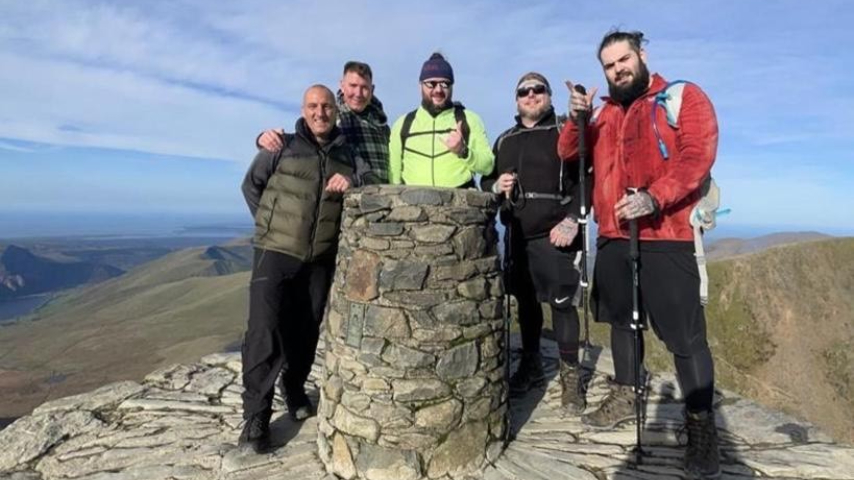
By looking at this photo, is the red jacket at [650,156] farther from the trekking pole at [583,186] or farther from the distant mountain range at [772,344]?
the distant mountain range at [772,344]

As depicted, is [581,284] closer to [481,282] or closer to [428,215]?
[481,282]

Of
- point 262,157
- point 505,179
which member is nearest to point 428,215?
point 505,179

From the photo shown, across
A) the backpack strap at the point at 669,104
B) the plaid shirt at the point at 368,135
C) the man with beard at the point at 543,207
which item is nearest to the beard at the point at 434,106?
the man with beard at the point at 543,207

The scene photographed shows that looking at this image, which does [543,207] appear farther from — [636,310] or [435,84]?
[435,84]

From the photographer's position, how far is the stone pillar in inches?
199

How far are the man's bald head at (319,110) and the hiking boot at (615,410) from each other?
4.50 metres

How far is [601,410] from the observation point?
618 cm

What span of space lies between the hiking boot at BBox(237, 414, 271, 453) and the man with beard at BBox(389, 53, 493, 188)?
320 cm

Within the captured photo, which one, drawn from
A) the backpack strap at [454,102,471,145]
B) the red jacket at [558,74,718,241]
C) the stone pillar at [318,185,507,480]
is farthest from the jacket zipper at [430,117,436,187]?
the red jacket at [558,74,718,241]

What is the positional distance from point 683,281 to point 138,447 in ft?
21.7

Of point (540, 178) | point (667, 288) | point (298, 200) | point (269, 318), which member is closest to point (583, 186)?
point (540, 178)

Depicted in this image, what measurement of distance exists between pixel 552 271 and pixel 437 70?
2.70 meters

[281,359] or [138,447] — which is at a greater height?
[281,359]

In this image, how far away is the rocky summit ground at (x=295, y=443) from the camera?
5.43 m
